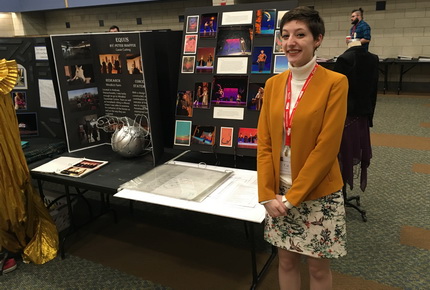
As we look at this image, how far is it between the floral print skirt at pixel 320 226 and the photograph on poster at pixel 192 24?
4.12ft

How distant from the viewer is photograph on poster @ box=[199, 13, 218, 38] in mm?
2035

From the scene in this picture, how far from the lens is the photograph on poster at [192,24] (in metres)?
2.09

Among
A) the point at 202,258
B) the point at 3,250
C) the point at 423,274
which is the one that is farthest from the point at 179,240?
the point at 423,274

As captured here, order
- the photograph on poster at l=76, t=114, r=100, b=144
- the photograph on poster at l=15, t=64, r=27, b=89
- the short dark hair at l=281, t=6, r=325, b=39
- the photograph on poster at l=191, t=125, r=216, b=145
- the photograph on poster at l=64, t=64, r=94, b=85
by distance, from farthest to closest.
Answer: the photograph on poster at l=15, t=64, r=27, b=89 → the photograph on poster at l=76, t=114, r=100, b=144 → the photograph on poster at l=64, t=64, r=94, b=85 → the photograph on poster at l=191, t=125, r=216, b=145 → the short dark hair at l=281, t=6, r=325, b=39

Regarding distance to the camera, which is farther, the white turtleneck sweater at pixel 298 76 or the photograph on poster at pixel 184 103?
the photograph on poster at pixel 184 103

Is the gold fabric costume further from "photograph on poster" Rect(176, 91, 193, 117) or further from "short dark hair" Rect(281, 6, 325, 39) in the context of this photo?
"short dark hair" Rect(281, 6, 325, 39)

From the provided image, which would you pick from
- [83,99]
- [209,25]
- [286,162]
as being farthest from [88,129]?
[286,162]

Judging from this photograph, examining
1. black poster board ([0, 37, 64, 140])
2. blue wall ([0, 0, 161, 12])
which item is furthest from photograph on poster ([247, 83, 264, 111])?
blue wall ([0, 0, 161, 12])

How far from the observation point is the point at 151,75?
6.63ft

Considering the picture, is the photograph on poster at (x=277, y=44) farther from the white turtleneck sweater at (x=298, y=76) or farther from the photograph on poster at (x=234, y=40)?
the white turtleneck sweater at (x=298, y=76)

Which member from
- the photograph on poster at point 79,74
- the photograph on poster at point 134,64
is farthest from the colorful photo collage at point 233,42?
the photograph on poster at point 79,74

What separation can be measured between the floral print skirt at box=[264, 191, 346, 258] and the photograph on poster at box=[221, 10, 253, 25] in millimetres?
1105

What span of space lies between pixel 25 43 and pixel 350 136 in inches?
91.6

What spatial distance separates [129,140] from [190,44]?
0.69 meters
